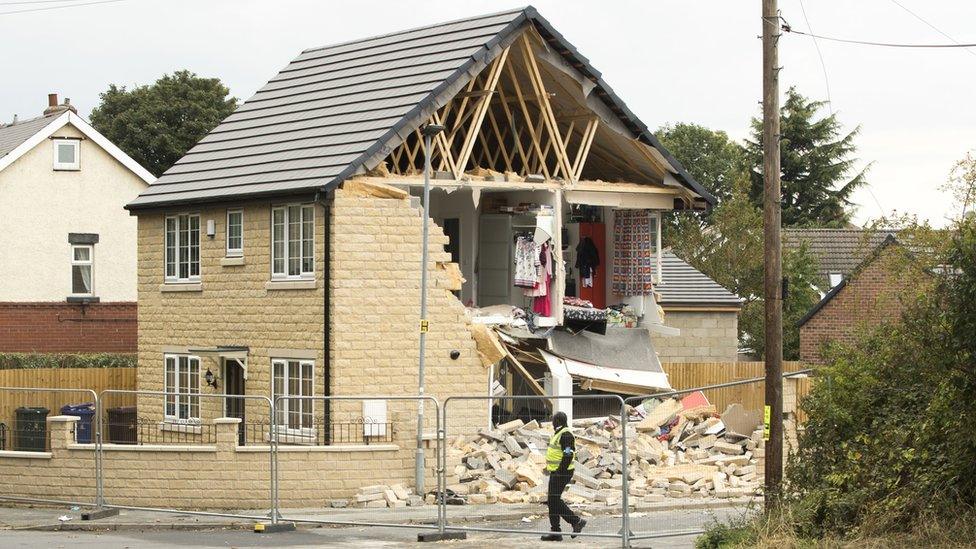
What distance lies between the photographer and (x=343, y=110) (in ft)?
99.7

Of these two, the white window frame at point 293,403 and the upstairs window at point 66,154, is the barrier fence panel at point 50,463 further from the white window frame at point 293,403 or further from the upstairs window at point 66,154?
the upstairs window at point 66,154

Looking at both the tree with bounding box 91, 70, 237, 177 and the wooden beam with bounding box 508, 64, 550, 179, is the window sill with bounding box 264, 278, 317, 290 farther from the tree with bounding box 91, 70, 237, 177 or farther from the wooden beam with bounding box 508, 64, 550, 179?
the tree with bounding box 91, 70, 237, 177

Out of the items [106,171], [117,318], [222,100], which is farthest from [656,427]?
[222,100]

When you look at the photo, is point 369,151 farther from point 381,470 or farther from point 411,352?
point 381,470

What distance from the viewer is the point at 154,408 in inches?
1267

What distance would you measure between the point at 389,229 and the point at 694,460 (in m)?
6.82

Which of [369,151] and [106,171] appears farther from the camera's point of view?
[106,171]

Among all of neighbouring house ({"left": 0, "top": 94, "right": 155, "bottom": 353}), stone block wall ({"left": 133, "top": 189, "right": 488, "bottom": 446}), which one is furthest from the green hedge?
stone block wall ({"left": 133, "top": 189, "right": 488, "bottom": 446})

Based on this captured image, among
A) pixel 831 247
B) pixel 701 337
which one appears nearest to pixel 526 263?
pixel 701 337

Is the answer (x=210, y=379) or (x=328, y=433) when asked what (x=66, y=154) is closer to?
(x=210, y=379)

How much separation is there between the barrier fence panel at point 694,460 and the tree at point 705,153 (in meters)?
55.6

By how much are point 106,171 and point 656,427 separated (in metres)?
24.1

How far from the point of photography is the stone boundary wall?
24812mm

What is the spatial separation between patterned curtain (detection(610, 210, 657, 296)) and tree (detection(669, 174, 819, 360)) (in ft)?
71.8
